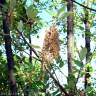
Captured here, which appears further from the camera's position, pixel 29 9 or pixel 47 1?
pixel 47 1

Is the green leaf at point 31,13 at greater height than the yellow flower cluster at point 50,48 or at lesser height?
greater

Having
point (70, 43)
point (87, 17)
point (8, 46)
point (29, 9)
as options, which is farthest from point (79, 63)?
point (87, 17)

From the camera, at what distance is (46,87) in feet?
6.70

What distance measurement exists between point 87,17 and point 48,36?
1632cm

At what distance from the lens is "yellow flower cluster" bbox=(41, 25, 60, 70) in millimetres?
1398

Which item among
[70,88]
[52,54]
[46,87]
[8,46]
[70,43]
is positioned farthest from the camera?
[70,43]

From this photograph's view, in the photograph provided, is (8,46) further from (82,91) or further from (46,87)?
(82,91)

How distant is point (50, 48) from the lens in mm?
1400

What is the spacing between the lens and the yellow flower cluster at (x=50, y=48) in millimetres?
1398

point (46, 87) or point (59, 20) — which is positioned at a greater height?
point (59, 20)

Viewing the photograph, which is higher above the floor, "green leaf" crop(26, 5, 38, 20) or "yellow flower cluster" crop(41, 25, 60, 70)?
"green leaf" crop(26, 5, 38, 20)

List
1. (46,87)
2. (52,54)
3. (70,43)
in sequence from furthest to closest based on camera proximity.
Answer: (70,43), (46,87), (52,54)

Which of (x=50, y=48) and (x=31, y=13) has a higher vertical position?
(x=31, y=13)

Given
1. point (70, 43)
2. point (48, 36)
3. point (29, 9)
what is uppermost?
point (29, 9)
